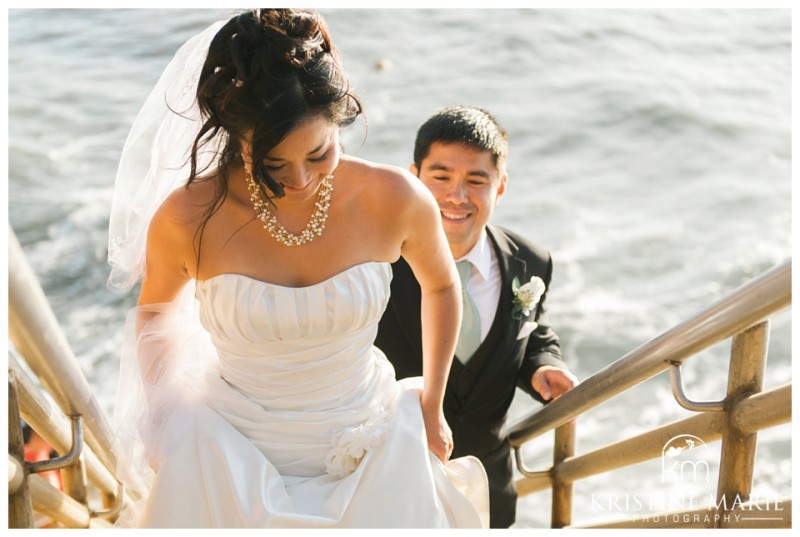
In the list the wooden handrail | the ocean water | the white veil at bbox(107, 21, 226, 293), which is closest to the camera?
the wooden handrail

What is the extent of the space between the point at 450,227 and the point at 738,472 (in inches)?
54.1

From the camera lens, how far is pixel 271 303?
8.05 feet

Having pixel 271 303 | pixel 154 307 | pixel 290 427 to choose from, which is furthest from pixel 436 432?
pixel 154 307

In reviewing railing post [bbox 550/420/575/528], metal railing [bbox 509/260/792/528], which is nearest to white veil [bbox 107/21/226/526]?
metal railing [bbox 509/260/792/528]

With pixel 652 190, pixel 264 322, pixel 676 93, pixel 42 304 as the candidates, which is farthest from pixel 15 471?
pixel 676 93

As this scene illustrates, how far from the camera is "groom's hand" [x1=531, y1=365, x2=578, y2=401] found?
3316 mm

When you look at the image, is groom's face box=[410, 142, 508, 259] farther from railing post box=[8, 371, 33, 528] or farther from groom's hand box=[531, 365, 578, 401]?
railing post box=[8, 371, 33, 528]

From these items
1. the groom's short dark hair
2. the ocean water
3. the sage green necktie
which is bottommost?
the sage green necktie

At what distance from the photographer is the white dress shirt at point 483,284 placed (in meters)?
3.37

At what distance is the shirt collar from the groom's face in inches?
0.7

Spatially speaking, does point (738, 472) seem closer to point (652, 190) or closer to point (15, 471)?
point (15, 471)

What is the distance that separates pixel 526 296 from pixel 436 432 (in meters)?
0.77

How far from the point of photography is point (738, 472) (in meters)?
2.24

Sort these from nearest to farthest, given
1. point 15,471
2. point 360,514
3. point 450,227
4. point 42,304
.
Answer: point 42,304, point 15,471, point 360,514, point 450,227
